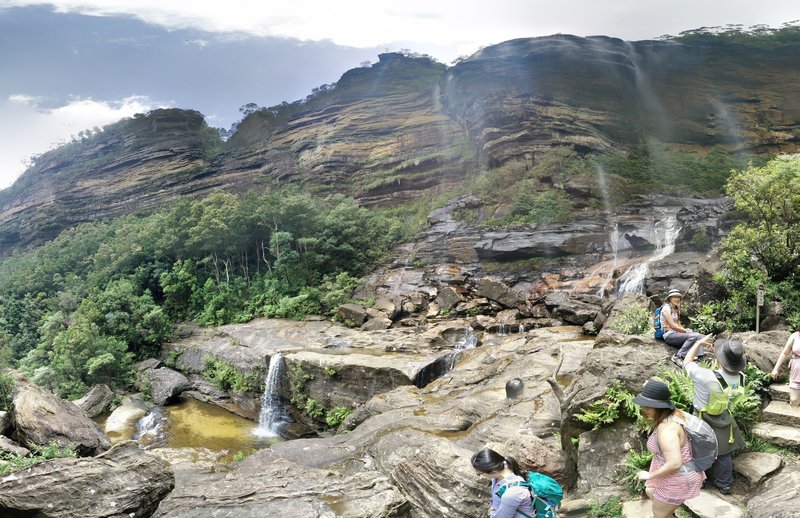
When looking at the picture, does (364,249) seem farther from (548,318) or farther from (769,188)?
(769,188)

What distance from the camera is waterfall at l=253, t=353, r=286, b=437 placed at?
16391 millimetres

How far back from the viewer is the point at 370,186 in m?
37.8

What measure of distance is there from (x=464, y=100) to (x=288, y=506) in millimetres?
37216

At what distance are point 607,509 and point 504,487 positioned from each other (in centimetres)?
212

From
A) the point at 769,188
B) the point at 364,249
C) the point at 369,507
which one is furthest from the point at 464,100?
the point at 369,507

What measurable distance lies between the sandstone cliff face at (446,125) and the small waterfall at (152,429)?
76.9 feet

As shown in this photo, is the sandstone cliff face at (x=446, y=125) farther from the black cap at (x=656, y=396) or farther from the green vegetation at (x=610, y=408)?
the black cap at (x=656, y=396)

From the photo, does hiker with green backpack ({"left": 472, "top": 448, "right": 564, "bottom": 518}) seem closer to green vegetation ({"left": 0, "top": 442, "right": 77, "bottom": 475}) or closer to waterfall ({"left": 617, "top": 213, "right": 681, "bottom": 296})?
green vegetation ({"left": 0, "top": 442, "right": 77, "bottom": 475})

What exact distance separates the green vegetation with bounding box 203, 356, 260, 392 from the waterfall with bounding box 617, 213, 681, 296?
15.1m

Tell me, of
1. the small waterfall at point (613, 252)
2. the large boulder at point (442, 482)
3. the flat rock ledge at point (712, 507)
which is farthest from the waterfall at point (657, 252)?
the flat rock ledge at point (712, 507)

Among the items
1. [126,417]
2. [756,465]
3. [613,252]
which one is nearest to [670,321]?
[756,465]

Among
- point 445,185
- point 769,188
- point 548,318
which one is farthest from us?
point 445,185

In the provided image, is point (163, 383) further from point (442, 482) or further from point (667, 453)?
point (667, 453)

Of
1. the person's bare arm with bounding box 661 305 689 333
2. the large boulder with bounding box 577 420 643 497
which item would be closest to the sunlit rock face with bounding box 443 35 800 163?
the person's bare arm with bounding box 661 305 689 333
